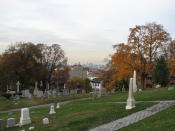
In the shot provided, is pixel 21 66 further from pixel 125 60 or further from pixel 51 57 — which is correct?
pixel 125 60

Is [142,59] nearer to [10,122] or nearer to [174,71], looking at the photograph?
[174,71]

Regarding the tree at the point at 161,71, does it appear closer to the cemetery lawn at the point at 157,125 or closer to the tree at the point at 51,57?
the tree at the point at 51,57

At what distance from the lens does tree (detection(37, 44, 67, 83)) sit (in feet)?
194

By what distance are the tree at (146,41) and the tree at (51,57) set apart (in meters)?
22.9

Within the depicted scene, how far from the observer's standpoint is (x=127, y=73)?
4066 centimetres

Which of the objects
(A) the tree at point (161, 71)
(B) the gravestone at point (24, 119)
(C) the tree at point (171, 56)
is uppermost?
(C) the tree at point (171, 56)

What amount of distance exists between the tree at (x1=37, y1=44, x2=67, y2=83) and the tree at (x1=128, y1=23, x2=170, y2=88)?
22888 millimetres

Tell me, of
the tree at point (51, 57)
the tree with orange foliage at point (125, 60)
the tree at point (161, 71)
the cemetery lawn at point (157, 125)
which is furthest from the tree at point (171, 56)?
the cemetery lawn at point (157, 125)

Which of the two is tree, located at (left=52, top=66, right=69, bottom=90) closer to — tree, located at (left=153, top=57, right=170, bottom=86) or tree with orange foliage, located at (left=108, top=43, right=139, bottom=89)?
tree with orange foliage, located at (left=108, top=43, right=139, bottom=89)

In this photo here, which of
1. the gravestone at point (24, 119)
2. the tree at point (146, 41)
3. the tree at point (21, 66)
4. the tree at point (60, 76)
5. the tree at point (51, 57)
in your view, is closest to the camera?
the gravestone at point (24, 119)

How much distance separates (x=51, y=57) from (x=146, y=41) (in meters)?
25.7

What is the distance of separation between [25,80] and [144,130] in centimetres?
4539

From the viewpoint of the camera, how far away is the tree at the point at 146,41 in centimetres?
4072

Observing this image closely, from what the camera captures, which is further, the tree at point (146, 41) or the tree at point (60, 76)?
the tree at point (60, 76)
